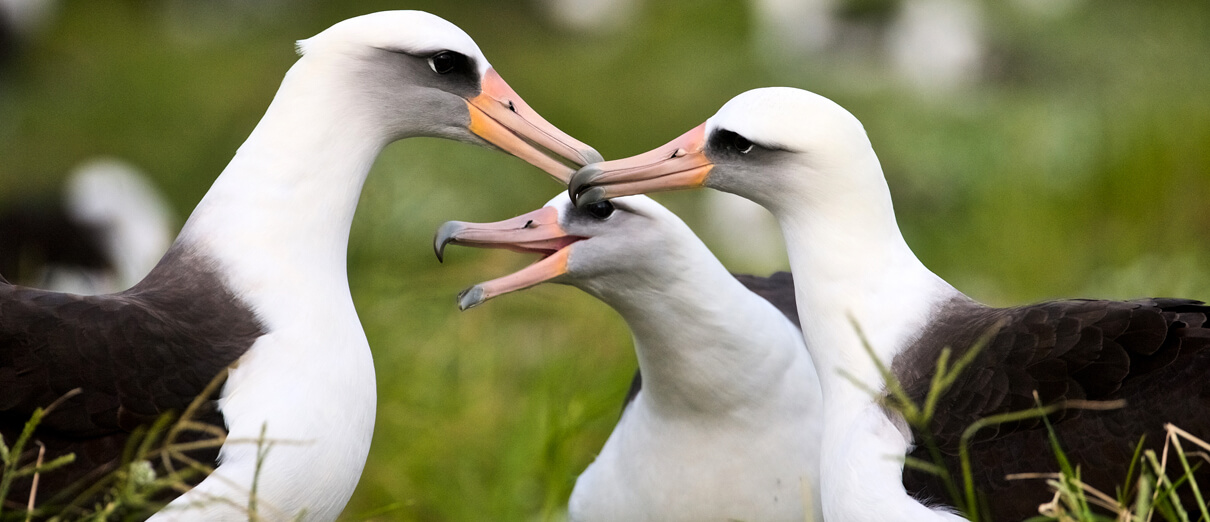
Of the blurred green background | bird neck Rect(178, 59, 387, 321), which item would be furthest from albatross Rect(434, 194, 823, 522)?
the blurred green background

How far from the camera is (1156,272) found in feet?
24.6

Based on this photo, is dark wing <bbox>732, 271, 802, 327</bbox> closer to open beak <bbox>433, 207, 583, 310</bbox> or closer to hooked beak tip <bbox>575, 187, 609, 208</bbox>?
open beak <bbox>433, 207, 583, 310</bbox>

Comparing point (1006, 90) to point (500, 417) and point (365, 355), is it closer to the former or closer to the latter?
point (500, 417)

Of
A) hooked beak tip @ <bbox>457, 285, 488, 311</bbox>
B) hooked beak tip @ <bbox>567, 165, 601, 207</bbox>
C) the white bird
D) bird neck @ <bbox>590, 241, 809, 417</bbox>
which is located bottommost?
the white bird

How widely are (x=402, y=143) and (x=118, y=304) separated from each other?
26.8 ft

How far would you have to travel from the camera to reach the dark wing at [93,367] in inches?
122

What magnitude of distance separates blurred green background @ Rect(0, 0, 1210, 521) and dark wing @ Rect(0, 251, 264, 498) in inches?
24.3

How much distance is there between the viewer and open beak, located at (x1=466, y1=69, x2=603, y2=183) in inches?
150

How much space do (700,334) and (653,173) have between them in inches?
20.9

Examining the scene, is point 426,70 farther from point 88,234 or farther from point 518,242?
point 88,234

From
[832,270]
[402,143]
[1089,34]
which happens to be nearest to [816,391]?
[832,270]

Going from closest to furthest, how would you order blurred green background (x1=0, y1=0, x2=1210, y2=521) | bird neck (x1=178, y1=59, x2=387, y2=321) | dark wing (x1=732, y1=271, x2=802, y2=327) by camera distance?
bird neck (x1=178, y1=59, x2=387, y2=321), dark wing (x1=732, y1=271, x2=802, y2=327), blurred green background (x1=0, y1=0, x2=1210, y2=521)

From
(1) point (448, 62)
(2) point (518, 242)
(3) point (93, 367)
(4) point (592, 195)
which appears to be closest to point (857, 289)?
(4) point (592, 195)

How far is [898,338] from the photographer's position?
3.57 metres
